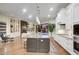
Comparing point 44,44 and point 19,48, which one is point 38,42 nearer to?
point 44,44

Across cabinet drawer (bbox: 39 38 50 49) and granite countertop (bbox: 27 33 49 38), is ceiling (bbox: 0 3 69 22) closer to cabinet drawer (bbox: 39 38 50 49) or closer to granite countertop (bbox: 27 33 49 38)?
granite countertop (bbox: 27 33 49 38)

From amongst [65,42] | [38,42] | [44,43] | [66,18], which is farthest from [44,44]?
[66,18]

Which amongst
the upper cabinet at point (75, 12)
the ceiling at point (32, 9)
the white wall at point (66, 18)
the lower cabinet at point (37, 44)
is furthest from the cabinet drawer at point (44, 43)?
the upper cabinet at point (75, 12)

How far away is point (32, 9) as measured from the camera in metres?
3.16

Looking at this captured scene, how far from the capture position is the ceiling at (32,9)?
3.09 m

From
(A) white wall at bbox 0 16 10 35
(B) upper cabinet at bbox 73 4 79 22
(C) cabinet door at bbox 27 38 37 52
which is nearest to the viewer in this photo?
(B) upper cabinet at bbox 73 4 79 22

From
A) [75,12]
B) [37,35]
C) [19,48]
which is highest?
[75,12]

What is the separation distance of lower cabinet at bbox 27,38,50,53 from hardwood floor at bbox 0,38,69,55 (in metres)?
0.11

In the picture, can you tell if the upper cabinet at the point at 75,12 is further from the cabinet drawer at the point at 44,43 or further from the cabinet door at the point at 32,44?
the cabinet door at the point at 32,44

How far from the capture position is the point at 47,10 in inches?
127

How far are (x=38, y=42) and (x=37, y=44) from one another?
6cm

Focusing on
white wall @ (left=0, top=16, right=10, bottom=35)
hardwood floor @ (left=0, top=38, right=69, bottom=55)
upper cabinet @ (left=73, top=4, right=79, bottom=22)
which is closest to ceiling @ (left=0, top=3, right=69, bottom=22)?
white wall @ (left=0, top=16, right=10, bottom=35)

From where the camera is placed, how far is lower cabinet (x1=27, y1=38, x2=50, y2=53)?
3260mm

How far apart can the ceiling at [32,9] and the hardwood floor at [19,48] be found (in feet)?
2.14
